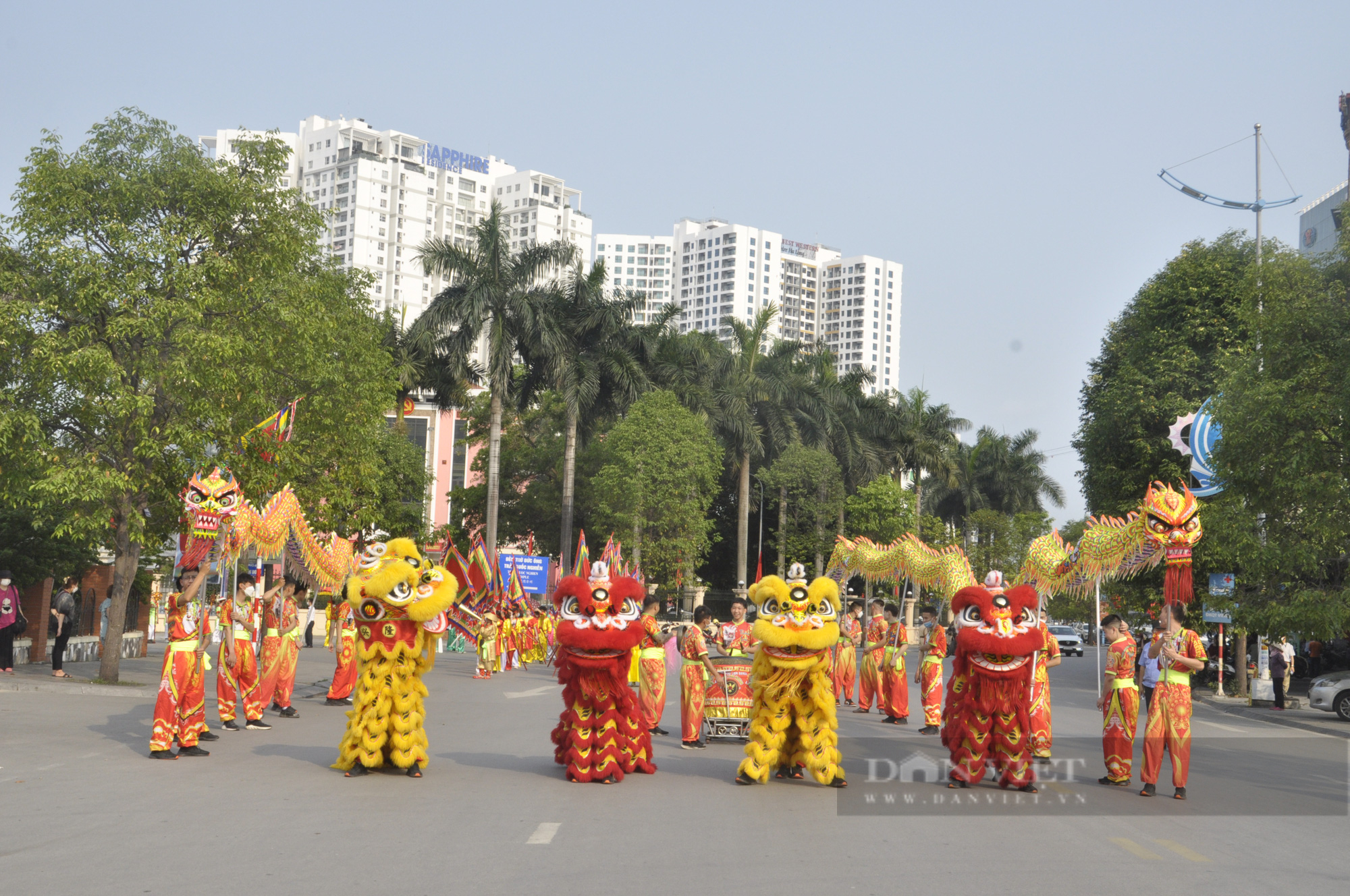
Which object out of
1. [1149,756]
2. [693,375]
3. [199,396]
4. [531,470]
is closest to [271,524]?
[199,396]

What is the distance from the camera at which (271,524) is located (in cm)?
1516

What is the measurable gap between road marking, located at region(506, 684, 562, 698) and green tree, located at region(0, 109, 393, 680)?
575 cm

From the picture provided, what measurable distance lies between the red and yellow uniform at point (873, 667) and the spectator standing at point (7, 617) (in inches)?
518

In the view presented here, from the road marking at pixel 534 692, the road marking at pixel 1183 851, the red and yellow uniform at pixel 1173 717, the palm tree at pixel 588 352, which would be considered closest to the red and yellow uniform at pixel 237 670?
the road marking at pixel 534 692

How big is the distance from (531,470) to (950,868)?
139 ft

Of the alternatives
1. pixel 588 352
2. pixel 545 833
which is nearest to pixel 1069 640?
pixel 588 352

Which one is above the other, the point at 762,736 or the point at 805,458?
the point at 805,458

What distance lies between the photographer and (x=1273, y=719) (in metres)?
21.2

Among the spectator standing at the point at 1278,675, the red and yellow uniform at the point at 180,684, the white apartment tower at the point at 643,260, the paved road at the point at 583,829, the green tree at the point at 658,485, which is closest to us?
the paved road at the point at 583,829

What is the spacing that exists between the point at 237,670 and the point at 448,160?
123481 millimetres

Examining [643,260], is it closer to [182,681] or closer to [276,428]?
[276,428]

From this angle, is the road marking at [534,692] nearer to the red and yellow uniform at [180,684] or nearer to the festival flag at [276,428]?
the festival flag at [276,428]

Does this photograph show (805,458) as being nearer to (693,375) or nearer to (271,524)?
(693,375)

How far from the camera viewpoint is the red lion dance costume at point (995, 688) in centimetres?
958
